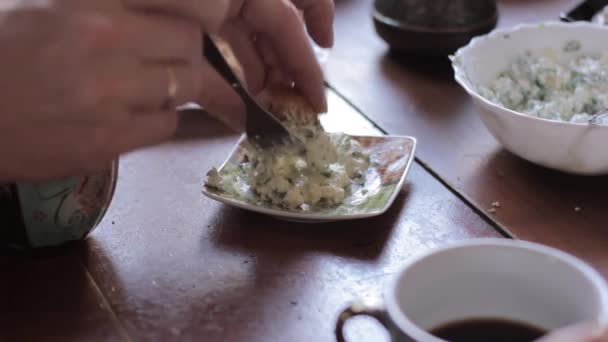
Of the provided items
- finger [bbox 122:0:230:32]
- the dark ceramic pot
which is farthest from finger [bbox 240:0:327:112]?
the dark ceramic pot

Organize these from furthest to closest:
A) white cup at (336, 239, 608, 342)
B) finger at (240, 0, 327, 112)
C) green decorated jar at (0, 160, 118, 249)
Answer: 1. finger at (240, 0, 327, 112)
2. green decorated jar at (0, 160, 118, 249)
3. white cup at (336, 239, 608, 342)

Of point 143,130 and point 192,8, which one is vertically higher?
point 192,8

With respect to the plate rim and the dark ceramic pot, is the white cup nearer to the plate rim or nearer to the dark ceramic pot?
the plate rim

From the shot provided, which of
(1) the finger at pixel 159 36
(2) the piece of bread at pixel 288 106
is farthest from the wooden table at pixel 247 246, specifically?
(1) the finger at pixel 159 36

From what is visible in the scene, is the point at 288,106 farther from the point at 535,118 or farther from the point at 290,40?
the point at 535,118

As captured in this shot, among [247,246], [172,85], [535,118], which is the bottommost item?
[247,246]

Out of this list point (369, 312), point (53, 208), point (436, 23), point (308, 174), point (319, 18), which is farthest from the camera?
point (436, 23)

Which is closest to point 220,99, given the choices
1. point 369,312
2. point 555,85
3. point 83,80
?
point 83,80
